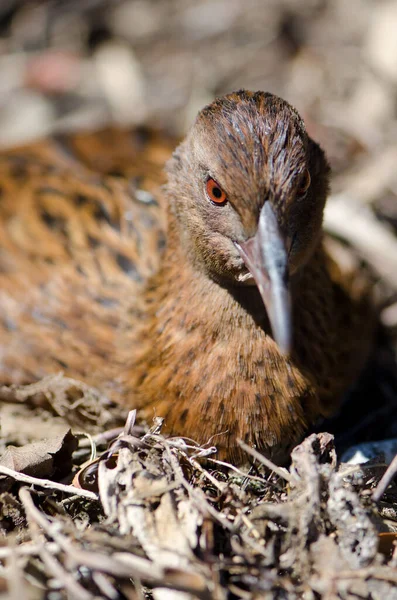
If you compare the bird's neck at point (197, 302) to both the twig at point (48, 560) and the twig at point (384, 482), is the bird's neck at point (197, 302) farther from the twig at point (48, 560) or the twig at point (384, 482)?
the twig at point (48, 560)

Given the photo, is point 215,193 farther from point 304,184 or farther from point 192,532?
point 192,532

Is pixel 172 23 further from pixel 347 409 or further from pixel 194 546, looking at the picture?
pixel 194 546

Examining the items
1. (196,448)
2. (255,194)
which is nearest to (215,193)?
(255,194)

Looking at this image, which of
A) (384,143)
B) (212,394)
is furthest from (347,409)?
(384,143)

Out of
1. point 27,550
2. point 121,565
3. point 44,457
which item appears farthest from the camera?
point 44,457

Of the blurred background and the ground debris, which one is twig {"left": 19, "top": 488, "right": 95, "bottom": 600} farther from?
the blurred background

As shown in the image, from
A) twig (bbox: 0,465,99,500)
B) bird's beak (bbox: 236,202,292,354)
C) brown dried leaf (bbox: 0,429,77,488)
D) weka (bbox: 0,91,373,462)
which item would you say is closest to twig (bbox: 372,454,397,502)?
weka (bbox: 0,91,373,462)

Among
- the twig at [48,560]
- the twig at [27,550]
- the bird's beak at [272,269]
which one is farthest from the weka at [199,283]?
the twig at [27,550]
